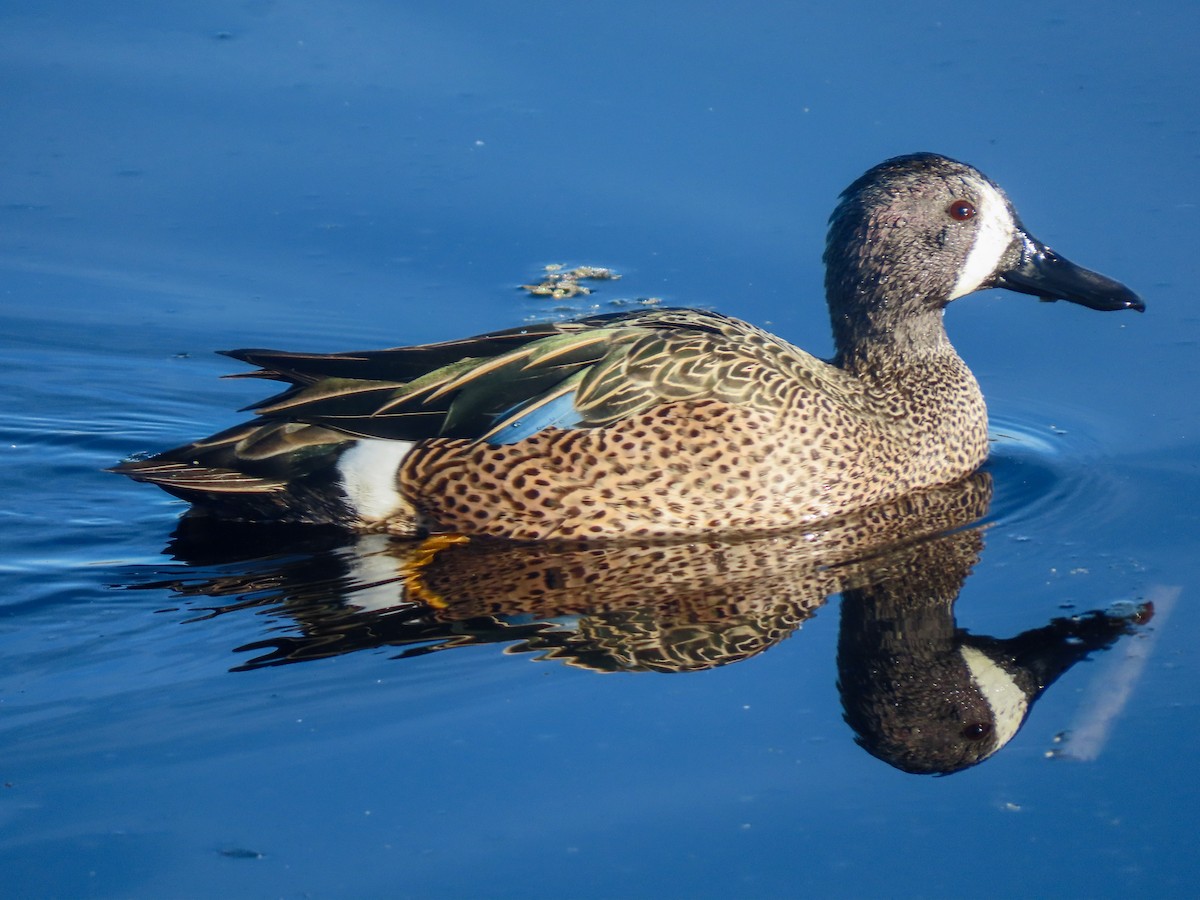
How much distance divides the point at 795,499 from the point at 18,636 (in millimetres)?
3132

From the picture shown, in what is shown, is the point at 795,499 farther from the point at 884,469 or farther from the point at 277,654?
the point at 277,654

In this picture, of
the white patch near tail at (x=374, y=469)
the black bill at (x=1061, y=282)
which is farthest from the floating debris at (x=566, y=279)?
the black bill at (x=1061, y=282)

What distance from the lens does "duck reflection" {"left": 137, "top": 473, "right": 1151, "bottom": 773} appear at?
607 cm

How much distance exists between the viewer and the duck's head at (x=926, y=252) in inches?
309

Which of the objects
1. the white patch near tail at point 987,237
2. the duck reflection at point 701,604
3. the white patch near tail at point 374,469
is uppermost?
the white patch near tail at point 987,237

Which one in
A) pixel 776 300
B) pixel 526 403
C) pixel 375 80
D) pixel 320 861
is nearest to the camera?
pixel 320 861

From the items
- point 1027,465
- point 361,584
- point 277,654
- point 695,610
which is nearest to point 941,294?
point 1027,465

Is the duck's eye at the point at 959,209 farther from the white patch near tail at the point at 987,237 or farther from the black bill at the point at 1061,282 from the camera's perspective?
the black bill at the point at 1061,282

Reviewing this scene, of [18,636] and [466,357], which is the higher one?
[466,357]

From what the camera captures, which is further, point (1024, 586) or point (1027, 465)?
point (1027, 465)

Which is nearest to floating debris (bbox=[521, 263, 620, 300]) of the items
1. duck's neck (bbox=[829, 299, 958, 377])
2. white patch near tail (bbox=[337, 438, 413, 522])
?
duck's neck (bbox=[829, 299, 958, 377])

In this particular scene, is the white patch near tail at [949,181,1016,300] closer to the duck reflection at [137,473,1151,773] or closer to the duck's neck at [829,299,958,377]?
the duck's neck at [829,299,958,377]

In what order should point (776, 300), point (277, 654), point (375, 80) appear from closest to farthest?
point (277, 654) → point (776, 300) → point (375, 80)

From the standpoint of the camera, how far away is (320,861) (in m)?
5.06
